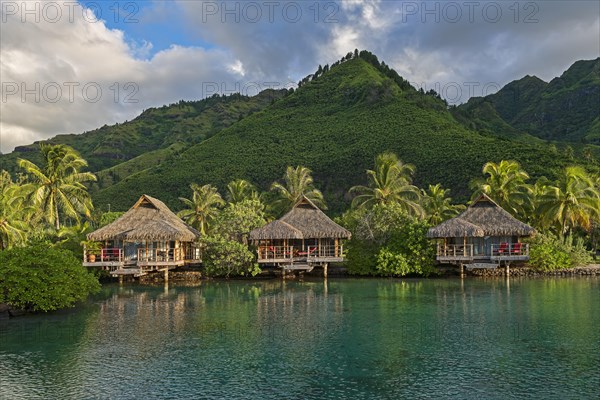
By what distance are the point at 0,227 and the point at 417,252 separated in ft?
85.6

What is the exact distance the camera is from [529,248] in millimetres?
36469

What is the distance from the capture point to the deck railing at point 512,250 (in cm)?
3575

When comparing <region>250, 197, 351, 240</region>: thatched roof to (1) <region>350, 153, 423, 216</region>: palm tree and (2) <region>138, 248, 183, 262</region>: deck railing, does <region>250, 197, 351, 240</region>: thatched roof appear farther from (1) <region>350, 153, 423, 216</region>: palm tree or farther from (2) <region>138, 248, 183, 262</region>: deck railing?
(2) <region>138, 248, 183, 262</region>: deck railing

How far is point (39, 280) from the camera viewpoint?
23.7 meters

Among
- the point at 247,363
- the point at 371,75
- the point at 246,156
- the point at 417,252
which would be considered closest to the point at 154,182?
the point at 246,156

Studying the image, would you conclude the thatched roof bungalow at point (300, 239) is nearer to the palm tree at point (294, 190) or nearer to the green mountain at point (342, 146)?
the palm tree at point (294, 190)

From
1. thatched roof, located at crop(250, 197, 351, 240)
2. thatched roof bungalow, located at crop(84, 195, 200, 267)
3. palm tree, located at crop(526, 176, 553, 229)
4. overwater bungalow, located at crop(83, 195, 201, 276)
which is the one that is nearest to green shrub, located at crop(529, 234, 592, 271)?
palm tree, located at crop(526, 176, 553, 229)

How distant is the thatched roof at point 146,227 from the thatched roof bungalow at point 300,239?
5.11m

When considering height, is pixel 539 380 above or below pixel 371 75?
below

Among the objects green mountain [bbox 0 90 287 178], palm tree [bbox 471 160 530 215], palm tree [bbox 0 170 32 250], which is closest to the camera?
palm tree [bbox 0 170 32 250]

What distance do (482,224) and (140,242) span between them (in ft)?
75.4

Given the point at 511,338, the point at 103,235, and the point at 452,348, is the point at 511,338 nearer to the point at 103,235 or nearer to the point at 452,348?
the point at 452,348

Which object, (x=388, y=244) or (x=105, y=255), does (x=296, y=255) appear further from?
(x=105, y=255)

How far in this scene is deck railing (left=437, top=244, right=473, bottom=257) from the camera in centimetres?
3584
